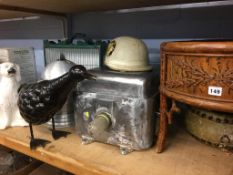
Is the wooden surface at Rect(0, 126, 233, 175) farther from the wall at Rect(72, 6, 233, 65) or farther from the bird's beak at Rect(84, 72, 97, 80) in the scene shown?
the wall at Rect(72, 6, 233, 65)

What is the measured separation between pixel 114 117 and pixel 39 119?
0.21 m

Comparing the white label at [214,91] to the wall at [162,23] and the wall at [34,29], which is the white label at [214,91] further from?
the wall at [34,29]

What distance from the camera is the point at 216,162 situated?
1.73 feet

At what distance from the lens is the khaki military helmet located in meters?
0.61

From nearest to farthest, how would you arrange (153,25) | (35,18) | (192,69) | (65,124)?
1. (192,69)
2. (65,124)
3. (153,25)
4. (35,18)

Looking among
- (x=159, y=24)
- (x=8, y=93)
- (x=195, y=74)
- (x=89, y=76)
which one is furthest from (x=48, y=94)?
(x=159, y=24)

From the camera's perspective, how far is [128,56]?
0.61 meters

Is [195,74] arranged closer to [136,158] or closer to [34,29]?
[136,158]

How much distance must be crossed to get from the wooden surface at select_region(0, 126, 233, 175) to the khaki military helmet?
9.0 inches

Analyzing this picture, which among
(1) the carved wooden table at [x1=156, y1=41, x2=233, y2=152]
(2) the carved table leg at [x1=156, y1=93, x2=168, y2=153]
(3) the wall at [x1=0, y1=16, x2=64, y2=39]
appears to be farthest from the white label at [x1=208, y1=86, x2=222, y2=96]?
(3) the wall at [x1=0, y1=16, x2=64, y2=39]

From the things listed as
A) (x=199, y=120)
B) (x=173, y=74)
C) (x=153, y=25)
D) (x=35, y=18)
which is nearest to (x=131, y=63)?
(x=173, y=74)

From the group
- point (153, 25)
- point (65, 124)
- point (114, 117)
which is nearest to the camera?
point (114, 117)

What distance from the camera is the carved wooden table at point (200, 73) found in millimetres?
432

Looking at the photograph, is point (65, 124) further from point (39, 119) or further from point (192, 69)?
point (192, 69)
